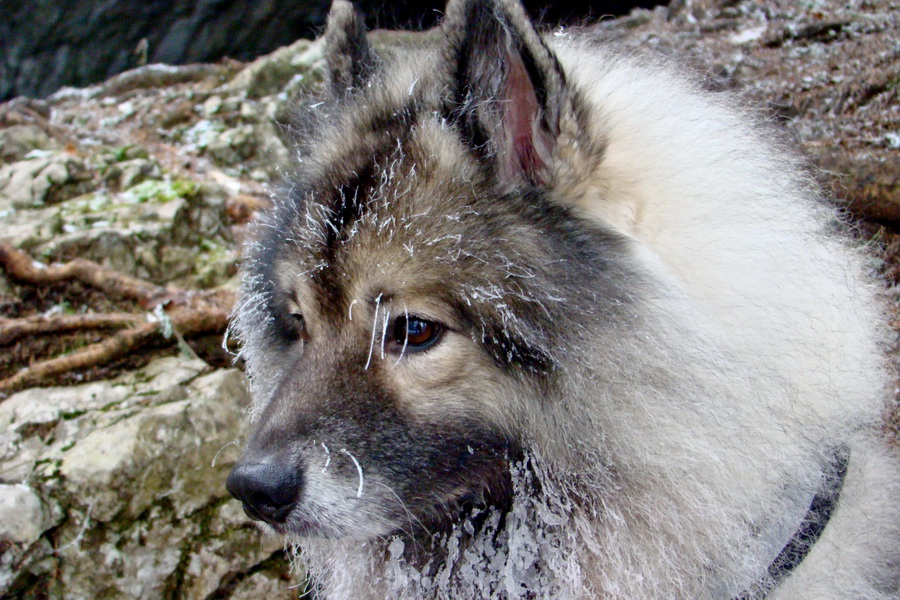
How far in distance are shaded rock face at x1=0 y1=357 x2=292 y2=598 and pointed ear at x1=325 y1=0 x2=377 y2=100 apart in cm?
165

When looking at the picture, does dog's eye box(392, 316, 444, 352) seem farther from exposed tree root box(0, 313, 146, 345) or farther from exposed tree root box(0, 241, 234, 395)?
exposed tree root box(0, 313, 146, 345)

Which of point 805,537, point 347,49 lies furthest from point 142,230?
point 805,537

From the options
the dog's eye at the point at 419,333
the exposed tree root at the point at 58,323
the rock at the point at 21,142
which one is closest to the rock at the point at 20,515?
the exposed tree root at the point at 58,323

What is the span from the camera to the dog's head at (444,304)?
1.57m

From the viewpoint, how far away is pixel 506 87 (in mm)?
1566

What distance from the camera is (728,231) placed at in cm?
165

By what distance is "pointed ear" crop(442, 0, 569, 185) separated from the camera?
1.45m

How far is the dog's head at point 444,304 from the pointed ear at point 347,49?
0.42m

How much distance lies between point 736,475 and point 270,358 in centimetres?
143

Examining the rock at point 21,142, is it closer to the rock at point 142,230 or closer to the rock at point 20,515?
the rock at point 142,230

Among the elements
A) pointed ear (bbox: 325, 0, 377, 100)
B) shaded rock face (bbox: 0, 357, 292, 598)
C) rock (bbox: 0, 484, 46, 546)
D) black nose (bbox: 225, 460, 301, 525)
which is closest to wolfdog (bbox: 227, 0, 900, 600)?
black nose (bbox: 225, 460, 301, 525)

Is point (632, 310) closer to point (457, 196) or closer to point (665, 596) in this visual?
point (457, 196)

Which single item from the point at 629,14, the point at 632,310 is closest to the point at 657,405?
the point at 632,310

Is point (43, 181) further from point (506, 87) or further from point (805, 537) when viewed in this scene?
point (805, 537)
